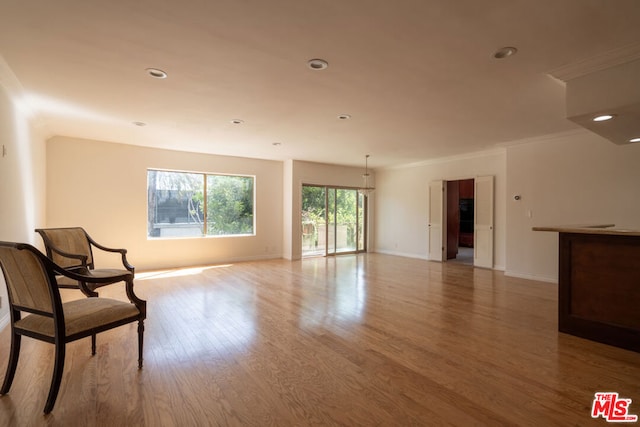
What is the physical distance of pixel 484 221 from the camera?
6.85m

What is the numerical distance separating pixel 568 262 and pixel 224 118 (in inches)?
181

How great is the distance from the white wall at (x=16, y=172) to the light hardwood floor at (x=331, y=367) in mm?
1209

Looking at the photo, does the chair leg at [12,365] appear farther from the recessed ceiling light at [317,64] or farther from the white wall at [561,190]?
the white wall at [561,190]

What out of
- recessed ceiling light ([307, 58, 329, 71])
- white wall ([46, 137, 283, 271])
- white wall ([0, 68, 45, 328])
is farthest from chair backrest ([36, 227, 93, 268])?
recessed ceiling light ([307, 58, 329, 71])

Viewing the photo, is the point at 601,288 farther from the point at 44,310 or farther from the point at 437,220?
the point at 437,220

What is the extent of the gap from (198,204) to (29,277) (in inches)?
208

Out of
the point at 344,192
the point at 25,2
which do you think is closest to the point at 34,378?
the point at 25,2

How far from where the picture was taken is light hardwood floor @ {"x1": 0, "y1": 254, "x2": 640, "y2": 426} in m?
1.92

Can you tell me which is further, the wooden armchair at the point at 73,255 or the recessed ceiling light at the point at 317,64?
the wooden armchair at the point at 73,255

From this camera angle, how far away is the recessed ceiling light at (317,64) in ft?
9.04

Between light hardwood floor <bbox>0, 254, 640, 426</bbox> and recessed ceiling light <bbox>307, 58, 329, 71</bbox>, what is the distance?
2612 millimetres

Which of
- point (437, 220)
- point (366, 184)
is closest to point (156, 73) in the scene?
point (366, 184)

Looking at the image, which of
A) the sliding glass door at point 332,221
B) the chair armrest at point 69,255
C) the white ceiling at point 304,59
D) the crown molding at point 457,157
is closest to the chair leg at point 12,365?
the chair armrest at point 69,255

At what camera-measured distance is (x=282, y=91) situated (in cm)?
345
